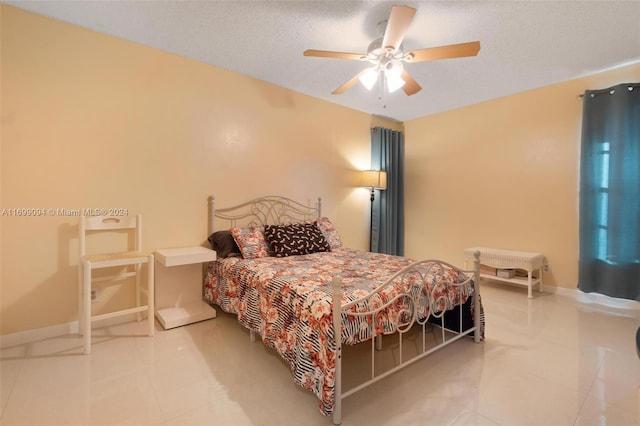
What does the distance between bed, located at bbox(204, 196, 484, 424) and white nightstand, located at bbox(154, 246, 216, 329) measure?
12 cm

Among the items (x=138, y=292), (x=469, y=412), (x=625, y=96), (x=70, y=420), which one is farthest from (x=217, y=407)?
(x=625, y=96)

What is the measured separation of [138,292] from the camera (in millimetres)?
2717

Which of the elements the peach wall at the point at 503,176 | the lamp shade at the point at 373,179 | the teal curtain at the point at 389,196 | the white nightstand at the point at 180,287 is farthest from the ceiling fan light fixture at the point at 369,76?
the peach wall at the point at 503,176

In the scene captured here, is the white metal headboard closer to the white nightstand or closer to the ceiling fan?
the white nightstand

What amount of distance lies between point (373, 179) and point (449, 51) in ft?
7.68

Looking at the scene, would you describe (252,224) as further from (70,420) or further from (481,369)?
(481,369)

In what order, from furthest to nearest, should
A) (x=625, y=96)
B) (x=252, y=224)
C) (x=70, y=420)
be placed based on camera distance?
1. (x=252, y=224)
2. (x=625, y=96)
3. (x=70, y=420)

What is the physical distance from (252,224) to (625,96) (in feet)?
13.6

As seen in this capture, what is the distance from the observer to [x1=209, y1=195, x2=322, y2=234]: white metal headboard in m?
3.22

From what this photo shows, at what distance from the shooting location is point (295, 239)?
307 cm

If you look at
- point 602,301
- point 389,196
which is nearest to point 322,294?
point 389,196

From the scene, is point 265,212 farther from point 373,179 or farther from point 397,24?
point 397,24

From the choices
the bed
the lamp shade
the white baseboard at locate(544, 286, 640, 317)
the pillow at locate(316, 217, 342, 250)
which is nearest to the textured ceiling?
the lamp shade

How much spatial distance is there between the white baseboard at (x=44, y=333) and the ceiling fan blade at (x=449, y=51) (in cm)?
331
